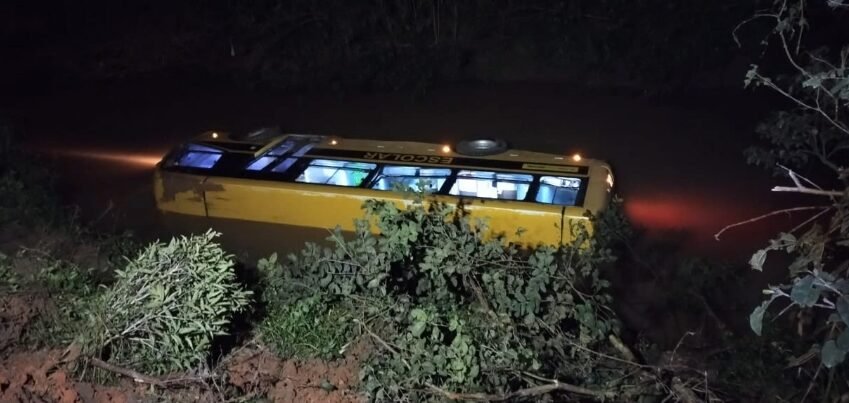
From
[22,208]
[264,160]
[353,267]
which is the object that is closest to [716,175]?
[264,160]

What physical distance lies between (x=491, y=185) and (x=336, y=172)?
1917mm

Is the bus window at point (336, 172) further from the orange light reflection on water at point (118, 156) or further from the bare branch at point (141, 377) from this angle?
the orange light reflection on water at point (118, 156)

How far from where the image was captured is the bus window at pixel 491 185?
8.49m

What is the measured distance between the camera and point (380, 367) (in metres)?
4.29

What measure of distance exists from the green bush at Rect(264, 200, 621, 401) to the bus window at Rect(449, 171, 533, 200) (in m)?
3.03

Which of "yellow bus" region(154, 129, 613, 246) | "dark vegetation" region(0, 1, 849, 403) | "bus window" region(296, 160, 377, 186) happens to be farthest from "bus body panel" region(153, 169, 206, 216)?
"dark vegetation" region(0, 1, 849, 403)

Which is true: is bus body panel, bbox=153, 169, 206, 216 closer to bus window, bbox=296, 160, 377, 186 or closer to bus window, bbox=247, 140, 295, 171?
bus window, bbox=247, 140, 295, 171

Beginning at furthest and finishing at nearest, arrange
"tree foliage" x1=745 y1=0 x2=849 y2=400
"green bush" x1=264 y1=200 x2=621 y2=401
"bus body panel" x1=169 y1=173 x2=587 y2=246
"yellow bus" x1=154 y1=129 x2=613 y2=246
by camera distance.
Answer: "yellow bus" x1=154 y1=129 x2=613 y2=246, "bus body panel" x1=169 y1=173 x2=587 y2=246, "green bush" x1=264 y1=200 x2=621 y2=401, "tree foliage" x1=745 y1=0 x2=849 y2=400

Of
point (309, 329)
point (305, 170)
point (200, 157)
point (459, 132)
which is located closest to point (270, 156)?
point (305, 170)

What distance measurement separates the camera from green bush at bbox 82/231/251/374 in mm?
4207

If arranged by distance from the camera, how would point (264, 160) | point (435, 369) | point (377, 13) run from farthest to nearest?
point (377, 13)
point (264, 160)
point (435, 369)

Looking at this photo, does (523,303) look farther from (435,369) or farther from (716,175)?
(716,175)

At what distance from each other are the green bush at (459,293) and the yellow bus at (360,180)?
2.75 meters

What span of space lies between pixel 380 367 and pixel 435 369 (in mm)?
323
